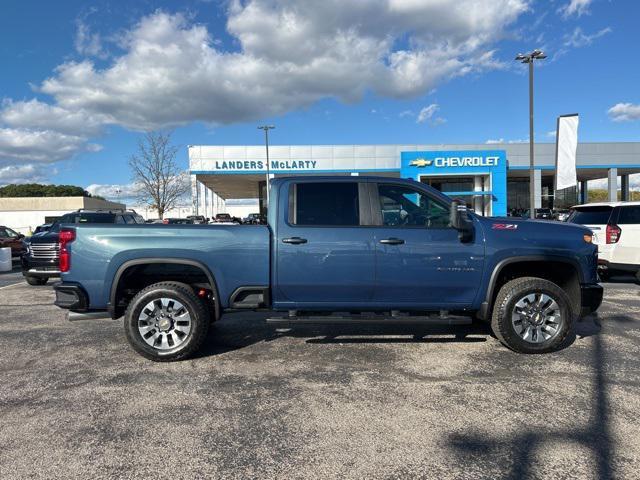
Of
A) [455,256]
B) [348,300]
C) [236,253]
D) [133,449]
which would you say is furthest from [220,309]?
[455,256]

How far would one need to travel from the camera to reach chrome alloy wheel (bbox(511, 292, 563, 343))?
16.1 feet

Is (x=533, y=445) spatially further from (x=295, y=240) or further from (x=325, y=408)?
(x=295, y=240)

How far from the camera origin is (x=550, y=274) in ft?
17.5

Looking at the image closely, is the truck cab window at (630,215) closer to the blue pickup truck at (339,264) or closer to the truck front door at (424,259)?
the blue pickup truck at (339,264)

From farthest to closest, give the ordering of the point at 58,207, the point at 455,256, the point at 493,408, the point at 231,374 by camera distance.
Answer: the point at 58,207
the point at 455,256
the point at 231,374
the point at 493,408

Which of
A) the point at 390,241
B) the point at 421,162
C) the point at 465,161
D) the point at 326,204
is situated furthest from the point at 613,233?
the point at 465,161

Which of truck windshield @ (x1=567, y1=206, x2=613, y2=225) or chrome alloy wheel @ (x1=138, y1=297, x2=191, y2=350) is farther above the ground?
truck windshield @ (x1=567, y1=206, x2=613, y2=225)

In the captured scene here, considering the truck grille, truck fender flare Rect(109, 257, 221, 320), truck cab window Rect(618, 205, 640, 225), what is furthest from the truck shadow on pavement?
the truck grille

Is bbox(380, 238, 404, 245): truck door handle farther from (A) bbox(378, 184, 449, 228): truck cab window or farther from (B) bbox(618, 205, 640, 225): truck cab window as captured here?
(B) bbox(618, 205, 640, 225): truck cab window

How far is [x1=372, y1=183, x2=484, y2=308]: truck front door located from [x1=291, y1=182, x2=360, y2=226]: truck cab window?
0.28m

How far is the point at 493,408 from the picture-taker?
3.71 metres

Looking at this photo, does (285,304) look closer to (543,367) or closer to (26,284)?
(543,367)

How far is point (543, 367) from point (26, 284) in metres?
11.8

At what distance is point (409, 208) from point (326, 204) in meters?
0.92
